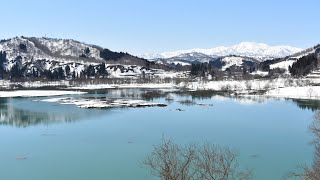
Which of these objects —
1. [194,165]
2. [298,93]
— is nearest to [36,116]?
[194,165]

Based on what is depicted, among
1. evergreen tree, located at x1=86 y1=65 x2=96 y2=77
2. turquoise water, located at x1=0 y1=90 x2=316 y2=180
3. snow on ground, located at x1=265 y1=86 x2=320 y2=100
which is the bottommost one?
turquoise water, located at x1=0 y1=90 x2=316 y2=180

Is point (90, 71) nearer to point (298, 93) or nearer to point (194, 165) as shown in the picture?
point (298, 93)

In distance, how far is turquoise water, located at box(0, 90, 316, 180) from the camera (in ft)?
73.4

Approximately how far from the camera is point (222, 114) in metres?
46.6

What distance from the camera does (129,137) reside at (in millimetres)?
32125

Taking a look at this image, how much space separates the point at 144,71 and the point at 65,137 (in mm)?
146539

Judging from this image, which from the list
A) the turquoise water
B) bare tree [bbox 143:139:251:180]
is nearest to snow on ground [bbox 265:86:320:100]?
the turquoise water

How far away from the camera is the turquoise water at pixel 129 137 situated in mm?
22375

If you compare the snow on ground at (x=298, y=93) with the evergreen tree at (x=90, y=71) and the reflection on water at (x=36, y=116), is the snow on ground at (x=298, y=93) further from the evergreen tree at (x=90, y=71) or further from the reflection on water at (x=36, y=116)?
the evergreen tree at (x=90, y=71)

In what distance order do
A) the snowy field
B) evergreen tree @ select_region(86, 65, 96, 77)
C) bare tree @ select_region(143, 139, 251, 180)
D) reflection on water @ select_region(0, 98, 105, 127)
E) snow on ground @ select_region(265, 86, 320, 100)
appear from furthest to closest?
evergreen tree @ select_region(86, 65, 96, 77), the snowy field, snow on ground @ select_region(265, 86, 320, 100), reflection on water @ select_region(0, 98, 105, 127), bare tree @ select_region(143, 139, 251, 180)

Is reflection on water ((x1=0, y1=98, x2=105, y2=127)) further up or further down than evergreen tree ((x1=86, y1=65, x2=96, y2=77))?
further down

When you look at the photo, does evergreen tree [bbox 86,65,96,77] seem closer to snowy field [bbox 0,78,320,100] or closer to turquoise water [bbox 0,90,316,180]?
snowy field [bbox 0,78,320,100]

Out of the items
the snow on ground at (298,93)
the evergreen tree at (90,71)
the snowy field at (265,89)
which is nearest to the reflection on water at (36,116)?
the snowy field at (265,89)

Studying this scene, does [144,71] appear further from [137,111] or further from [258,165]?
[258,165]
